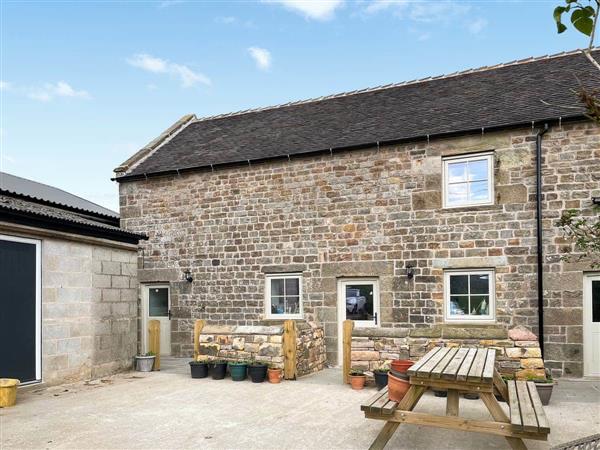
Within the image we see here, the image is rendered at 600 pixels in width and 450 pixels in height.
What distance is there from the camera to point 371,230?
411 inches

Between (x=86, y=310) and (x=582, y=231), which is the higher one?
(x=582, y=231)

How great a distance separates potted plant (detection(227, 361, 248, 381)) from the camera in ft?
29.4

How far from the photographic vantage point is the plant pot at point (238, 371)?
29.4 feet

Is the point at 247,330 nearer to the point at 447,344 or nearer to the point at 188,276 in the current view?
the point at 188,276

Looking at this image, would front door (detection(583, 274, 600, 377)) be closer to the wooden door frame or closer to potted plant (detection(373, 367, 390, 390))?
potted plant (detection(373, 367, 390, 390))

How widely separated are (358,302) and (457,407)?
19.5 ft

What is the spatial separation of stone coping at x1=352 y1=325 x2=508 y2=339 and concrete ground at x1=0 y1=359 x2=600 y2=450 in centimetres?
96

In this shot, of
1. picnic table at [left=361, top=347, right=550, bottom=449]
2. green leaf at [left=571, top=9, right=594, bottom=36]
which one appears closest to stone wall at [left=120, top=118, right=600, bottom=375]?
picnic table at [left=361, top=347, right=550, bottom=449]

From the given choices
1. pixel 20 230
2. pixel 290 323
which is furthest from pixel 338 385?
pixel 20 230

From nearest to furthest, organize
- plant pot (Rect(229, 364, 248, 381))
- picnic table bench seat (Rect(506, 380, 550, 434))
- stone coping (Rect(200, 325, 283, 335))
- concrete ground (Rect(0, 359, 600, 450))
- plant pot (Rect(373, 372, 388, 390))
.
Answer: picnic table bench seat (Rect(506, 380, 550, 434))
concrete ground (Rect(0, 359, 600, 450))
plant pot (Rect(373, 372, 388, 390))
plant pot (Rect(229, 364, 248, 381))
stone coping (Rect(200, 325, 283, 335))

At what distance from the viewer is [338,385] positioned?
8.47 meters

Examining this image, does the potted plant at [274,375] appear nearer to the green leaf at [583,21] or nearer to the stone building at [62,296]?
the stone building at [62,296]

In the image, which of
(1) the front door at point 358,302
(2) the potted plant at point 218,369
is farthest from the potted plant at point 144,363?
(1) the front door at point 358,302

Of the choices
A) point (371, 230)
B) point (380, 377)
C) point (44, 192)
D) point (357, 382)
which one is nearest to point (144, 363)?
point (357, 382)
